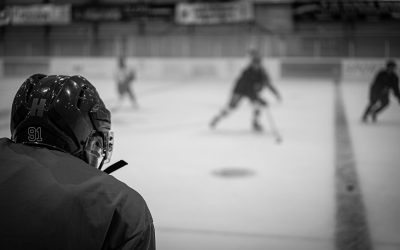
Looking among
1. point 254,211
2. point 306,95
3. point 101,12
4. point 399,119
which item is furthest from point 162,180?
point 306,95

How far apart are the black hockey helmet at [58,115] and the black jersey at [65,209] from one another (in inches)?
5.3

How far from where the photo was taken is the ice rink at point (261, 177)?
2.77m

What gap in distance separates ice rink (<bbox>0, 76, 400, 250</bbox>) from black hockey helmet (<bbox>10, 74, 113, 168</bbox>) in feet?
5.10

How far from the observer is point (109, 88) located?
1355cm

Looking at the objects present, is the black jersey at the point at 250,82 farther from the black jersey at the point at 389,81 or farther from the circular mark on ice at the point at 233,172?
the black jersey at the point at 389,81

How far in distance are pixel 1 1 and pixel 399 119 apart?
12.0 ft

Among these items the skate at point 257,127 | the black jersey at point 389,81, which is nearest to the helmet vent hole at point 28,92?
the black jersey at point 389,81

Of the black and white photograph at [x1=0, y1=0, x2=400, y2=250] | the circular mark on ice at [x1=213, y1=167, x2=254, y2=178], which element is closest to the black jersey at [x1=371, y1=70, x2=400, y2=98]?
the black and white photograph at [x1=0, y1=0, x2=400, y2=250]

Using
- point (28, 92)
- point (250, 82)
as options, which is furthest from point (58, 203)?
point (250, 82)

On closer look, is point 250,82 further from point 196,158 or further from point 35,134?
point 35,134

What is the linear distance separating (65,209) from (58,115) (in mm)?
281

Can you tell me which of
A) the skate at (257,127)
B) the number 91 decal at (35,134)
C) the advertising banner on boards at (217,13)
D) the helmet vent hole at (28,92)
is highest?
the advertising banner on boards at (217,13)

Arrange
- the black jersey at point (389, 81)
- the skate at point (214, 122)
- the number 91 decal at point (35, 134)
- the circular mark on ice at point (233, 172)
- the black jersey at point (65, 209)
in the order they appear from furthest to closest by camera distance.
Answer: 1. the skate at point (214, 122)
2. the circular mark on ice at point (233, 172)
3. the black jersey at point (389, 81)
4. the number 91 decal at point (35, 134)
5. the black jersey at point (65, 209)

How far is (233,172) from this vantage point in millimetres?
4543
